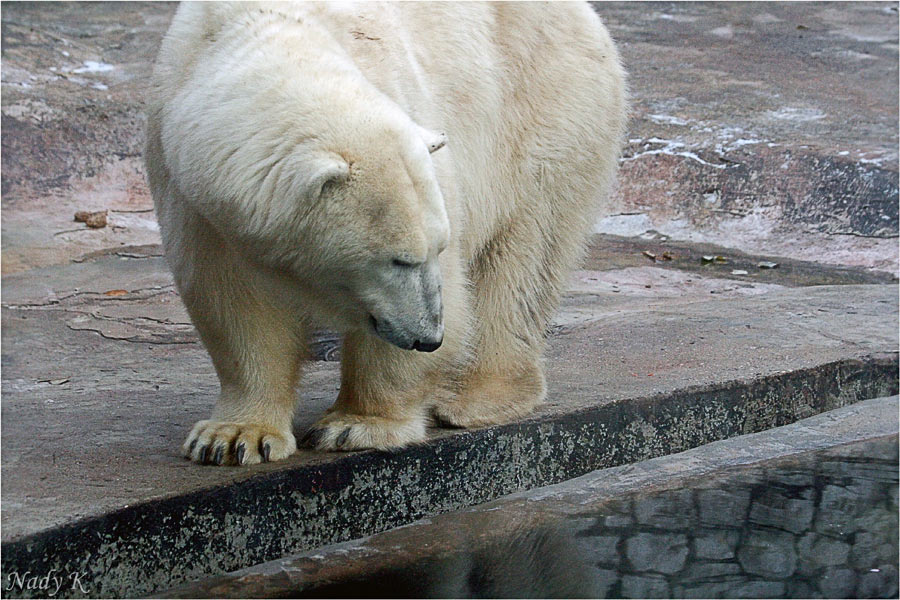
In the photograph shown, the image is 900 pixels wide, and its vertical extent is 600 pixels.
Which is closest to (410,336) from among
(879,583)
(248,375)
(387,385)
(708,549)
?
(387,385)

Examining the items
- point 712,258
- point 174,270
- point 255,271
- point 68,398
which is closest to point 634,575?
point 255,271

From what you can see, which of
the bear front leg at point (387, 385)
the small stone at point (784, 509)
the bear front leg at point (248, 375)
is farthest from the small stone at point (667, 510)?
the bear front leg at point (248, 375)

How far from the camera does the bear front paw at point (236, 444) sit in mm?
2643

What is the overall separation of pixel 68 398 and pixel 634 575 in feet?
6.30

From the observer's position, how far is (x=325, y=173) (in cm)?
210

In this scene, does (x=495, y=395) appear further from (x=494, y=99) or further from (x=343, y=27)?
(x=343, y=27)

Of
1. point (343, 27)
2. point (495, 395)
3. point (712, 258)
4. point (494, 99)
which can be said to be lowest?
point (712, 258)

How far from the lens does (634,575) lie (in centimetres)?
247

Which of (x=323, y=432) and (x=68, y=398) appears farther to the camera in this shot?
(x=68, y=398)

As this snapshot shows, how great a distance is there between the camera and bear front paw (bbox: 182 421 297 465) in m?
2.64

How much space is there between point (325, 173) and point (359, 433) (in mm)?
896

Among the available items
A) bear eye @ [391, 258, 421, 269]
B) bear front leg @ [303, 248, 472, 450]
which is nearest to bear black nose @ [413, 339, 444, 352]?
bear eye @ [391, 258, 421, 269]

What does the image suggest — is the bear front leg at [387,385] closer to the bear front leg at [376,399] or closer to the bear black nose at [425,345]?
the bear front leg at [376,399]

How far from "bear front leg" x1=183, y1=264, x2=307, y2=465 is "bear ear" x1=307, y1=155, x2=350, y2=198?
0.57 meters
